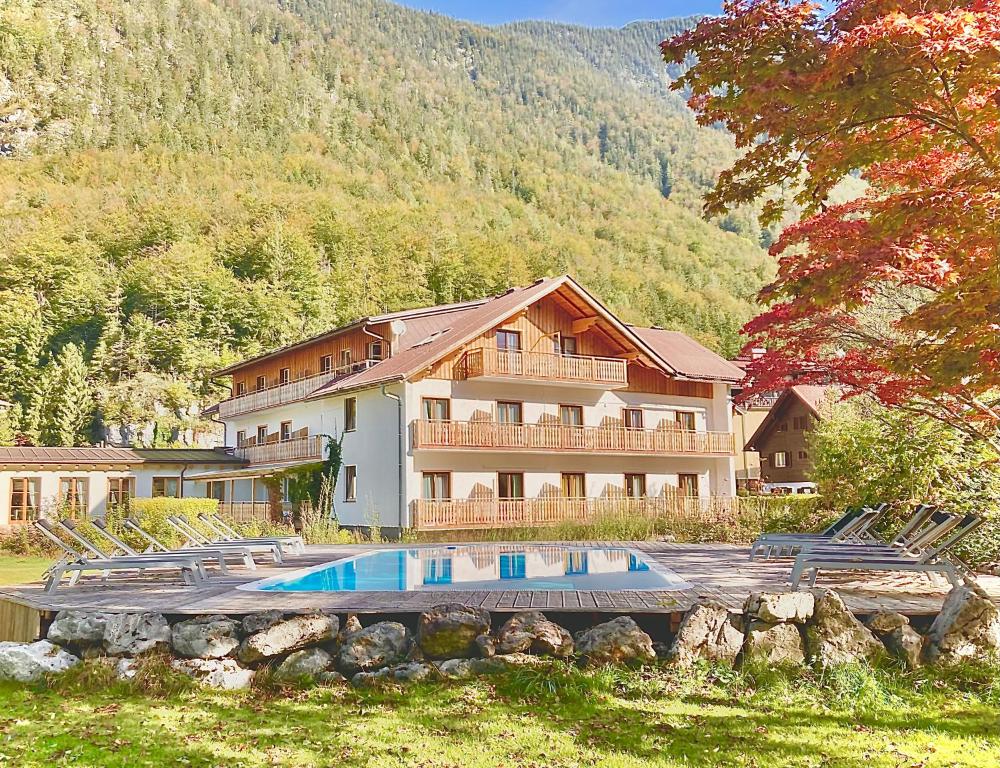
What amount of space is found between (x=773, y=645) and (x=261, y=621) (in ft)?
14.5

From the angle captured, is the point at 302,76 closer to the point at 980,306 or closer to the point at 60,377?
the point at 60,377

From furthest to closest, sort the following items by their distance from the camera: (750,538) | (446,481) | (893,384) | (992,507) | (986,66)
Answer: (446,481) → (750,538) → (992,507) → (893,384) → (986,66)

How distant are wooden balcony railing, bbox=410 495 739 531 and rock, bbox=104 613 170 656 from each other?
1611 centimetres

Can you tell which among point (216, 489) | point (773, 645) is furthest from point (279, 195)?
point (773, 645)

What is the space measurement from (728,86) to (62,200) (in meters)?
69.3

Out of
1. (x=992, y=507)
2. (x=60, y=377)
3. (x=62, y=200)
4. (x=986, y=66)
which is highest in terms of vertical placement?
(x=62, y=200)

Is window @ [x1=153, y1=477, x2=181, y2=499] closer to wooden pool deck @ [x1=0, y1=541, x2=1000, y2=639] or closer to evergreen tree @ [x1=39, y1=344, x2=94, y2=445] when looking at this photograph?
evergreen tree @ [x1=39, y1=344, x2=94, y2=445]

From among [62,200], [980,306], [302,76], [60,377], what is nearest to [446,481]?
[980,306]

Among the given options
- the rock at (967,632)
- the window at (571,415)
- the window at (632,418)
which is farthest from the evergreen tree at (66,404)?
the rock at (967,632)

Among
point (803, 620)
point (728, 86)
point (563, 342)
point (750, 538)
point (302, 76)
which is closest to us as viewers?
point (728, 86)

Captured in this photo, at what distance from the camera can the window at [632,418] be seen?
3141 centimetres

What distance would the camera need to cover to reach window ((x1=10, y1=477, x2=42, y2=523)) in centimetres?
2914

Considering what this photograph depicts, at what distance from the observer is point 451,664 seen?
719 centimetres

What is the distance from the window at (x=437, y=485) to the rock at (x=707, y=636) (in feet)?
64.4
